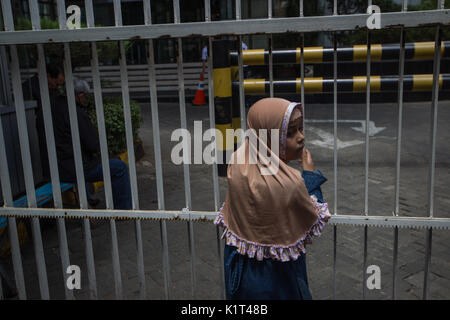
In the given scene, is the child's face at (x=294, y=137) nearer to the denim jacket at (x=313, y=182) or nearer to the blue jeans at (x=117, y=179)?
the denim jacket at (x=313, y=182)

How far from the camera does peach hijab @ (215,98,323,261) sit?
204cm

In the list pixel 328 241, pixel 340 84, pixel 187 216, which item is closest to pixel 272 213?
pixel 187 216

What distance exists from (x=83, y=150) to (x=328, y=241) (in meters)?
2.73

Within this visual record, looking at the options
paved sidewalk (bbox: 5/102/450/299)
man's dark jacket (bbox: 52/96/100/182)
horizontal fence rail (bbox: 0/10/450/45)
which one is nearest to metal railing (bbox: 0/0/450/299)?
horizontal fence rail (bbox: 0/10/450/45)

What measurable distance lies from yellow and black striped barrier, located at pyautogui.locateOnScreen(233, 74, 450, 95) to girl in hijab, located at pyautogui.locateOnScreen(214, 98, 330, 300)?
7.21ft

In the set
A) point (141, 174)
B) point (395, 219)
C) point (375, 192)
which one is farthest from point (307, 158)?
point (141, 174)

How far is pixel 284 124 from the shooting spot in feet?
6.66

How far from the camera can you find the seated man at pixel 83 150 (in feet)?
14.9

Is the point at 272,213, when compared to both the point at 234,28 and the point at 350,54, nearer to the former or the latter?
the point at 234,28

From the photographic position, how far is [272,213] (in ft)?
6.77

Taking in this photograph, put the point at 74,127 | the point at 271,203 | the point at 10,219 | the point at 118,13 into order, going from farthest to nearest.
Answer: the point at 10,219 < the point at 74,127 < the point at 118,13 < the point at 271,203

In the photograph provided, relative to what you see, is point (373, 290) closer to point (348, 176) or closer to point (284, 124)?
point (284, 124)

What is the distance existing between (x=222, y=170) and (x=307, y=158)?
3990mm

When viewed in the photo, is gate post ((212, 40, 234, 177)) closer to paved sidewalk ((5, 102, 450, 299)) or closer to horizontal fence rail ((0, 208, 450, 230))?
paved sidewalk ((5, 102, 450, 299))
